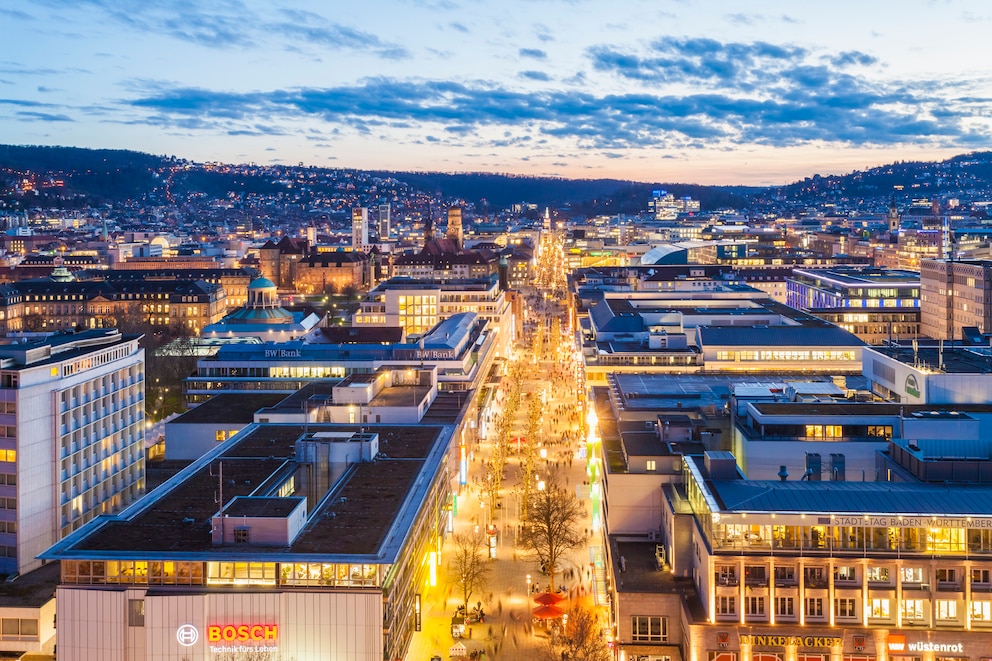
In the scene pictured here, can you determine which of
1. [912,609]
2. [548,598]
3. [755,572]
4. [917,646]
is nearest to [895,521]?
[912,609]

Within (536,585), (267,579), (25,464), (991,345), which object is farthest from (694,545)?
(991,345)

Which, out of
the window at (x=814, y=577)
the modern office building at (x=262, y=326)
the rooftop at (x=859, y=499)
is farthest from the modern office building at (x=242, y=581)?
the modern office building at (x=262, y=326)

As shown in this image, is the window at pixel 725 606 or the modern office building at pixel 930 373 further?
the modern office building at pixel 930 373

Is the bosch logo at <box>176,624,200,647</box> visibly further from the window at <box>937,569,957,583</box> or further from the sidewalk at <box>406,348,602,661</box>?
the window at <box>937,569,957,583</box>

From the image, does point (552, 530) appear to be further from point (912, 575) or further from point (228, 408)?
point (228, 408)

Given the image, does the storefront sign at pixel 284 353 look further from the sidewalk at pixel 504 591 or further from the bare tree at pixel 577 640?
the bare tree at pixel 577 640

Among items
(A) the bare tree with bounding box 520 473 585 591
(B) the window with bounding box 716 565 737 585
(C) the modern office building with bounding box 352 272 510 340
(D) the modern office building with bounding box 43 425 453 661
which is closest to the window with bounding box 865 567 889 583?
Answer: (B) the window with bounding box 716 565 737 585
